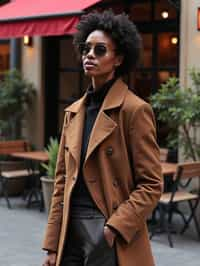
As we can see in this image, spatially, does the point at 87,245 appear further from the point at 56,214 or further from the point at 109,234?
the point at 56,214

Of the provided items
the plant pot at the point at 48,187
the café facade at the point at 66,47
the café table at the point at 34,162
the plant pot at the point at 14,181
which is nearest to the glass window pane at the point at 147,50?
the café facade at the point at 66,47

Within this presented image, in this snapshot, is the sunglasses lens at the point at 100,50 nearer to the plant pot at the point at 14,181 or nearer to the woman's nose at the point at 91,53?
the woman's nose at the point at 91,53

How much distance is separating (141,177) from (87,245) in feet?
1.35

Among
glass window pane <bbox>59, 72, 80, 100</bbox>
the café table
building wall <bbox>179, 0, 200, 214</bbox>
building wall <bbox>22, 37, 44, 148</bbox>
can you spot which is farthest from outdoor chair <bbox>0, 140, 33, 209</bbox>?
building wall <bbox>179, 0, 200, 214</bbox>

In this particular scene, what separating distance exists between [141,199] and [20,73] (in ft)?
29.1

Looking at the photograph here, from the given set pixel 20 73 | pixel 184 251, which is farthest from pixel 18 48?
pixel 184 251

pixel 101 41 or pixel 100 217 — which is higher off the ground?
pixel 101 41

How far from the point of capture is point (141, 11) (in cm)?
993

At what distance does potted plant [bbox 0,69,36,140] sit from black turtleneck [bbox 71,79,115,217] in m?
7.58

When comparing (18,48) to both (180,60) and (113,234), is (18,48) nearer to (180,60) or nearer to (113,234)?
(180,60)

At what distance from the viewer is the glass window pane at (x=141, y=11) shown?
32.2 ft

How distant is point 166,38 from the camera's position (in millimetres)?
9602

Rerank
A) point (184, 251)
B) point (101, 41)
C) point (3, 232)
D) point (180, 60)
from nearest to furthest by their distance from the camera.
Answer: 1. point (101, 41)
2. point (184, 251)
3. point (3, 232)
4. point (180, 60)

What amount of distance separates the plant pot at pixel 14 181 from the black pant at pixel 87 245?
24.7 ft
